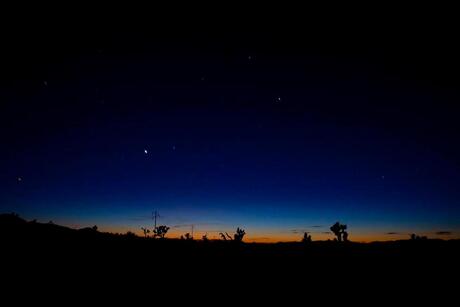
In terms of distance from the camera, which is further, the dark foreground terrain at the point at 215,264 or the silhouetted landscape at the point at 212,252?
the silhouetted landscape at the point at 212,252

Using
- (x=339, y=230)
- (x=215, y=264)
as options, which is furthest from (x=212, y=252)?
(x=339, y=230)

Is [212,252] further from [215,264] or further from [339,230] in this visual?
[339,230]

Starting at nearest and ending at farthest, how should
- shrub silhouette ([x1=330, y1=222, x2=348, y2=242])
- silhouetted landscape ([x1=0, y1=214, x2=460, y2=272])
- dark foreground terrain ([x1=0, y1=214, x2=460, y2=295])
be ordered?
dark foreground terrain ([x1=0, y1=214, x2=460, y2=295])
silhouetted landscape ([x1=0, y1=214, x2=460, y2=272])
shrub silhouette ([x1=330, y1=222, x2=348, y2=242])

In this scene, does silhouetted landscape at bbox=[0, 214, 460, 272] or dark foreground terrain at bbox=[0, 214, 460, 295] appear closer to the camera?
dark foreground terrain at bbox=[0, 214, 460, 295]

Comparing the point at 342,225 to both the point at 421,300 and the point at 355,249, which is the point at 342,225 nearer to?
the point at 355,249

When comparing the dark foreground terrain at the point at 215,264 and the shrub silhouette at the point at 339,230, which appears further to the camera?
the shrub silhouette at the point at 339,230

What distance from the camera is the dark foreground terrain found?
13273mm

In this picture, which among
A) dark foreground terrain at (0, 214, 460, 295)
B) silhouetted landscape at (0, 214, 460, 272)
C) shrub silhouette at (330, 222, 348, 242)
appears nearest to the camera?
dark foreground terrain at (0, 214, 460, 295)

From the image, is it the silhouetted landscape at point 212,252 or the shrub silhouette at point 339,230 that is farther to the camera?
the shrub silhouette at point 339,230

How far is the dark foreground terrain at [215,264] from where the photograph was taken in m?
13.3

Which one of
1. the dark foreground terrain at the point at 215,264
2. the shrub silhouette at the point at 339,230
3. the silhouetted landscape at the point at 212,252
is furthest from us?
the shrub silhouette at the point at 339,230

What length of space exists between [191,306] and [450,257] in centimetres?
1362

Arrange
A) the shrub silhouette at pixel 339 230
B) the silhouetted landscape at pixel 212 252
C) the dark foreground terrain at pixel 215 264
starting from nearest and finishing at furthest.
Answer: the dark foreground terrain at pixel 215 264, the silhouetted landscape at pixel 212 252, the shrub silhouette at pixel 339 230

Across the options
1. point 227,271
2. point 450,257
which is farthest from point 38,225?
point 450,257
